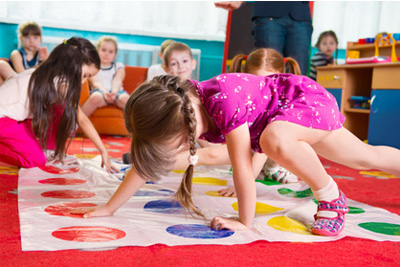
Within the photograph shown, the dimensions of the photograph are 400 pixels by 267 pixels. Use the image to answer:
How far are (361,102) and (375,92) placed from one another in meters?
0.34

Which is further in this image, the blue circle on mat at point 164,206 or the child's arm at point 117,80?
the child's arm at point 117,80

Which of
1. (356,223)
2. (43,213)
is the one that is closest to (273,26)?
(356,223)

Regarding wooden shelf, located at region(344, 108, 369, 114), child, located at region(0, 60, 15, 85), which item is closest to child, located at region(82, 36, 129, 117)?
child, located at region(0, 60, 15, 85)

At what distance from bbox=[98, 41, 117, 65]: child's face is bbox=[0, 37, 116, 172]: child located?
176cm

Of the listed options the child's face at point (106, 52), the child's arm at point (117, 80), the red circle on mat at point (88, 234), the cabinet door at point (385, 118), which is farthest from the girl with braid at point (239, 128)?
the child's face at point (106, 52)

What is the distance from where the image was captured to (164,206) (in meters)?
1.18

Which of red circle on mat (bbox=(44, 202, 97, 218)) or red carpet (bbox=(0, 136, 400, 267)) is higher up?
red carpet (bbox=(0, 136, 400, 267))

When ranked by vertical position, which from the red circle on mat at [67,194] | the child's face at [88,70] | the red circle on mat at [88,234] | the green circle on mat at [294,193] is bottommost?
the red circle on mat at [67,194]

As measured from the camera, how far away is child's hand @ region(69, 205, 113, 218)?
3.36 ft

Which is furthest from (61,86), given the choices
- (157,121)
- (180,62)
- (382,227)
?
(382,227)

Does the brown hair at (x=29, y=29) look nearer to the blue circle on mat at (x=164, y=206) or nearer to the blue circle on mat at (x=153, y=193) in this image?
the blue circle on mat at (x=153, y=193)

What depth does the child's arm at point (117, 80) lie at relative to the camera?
125 inches

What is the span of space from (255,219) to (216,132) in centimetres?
25

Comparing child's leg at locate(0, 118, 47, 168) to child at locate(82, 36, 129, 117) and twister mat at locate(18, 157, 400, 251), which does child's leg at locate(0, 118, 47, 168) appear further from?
child at locate(82, 36, 129, 117)
